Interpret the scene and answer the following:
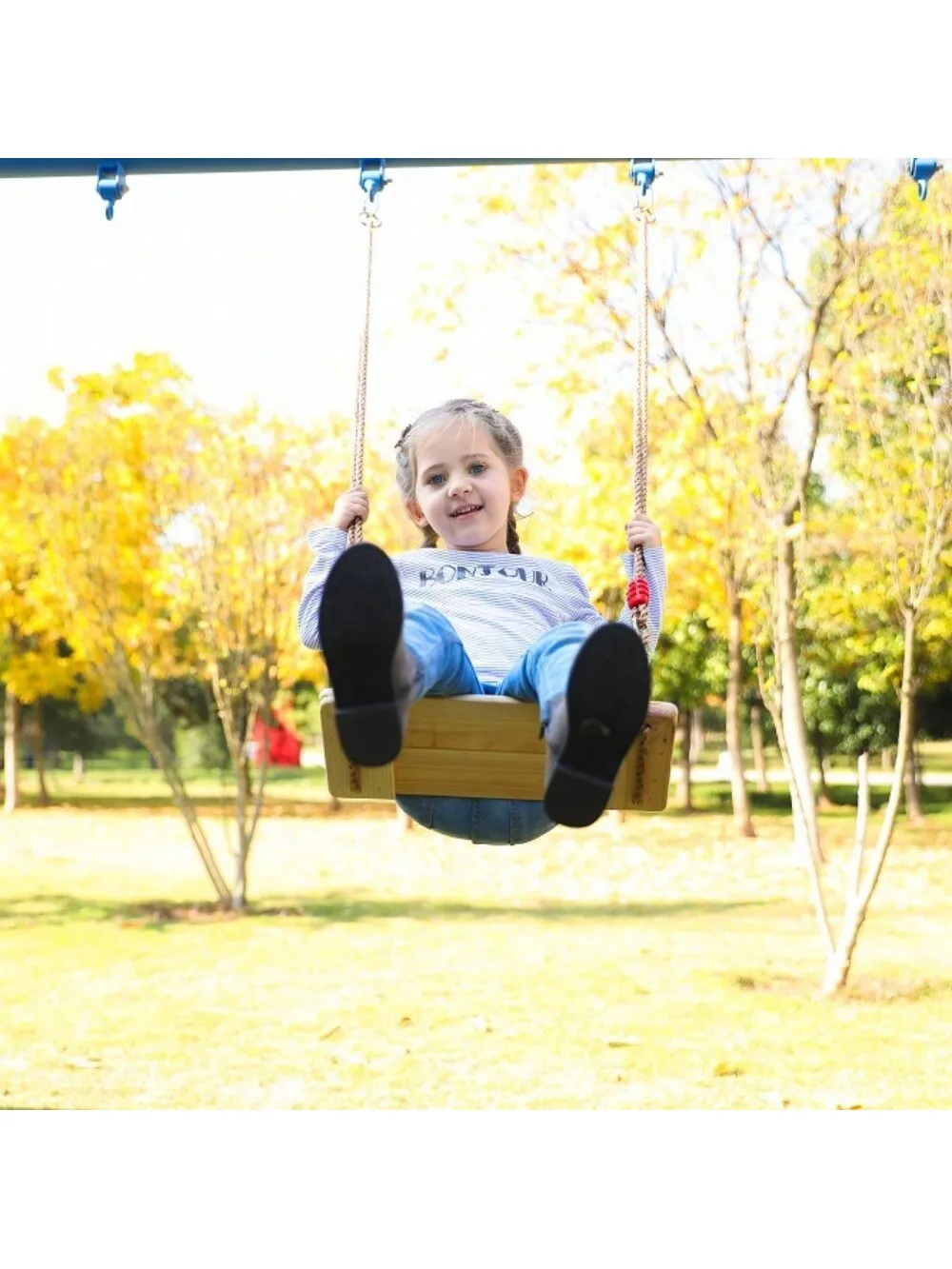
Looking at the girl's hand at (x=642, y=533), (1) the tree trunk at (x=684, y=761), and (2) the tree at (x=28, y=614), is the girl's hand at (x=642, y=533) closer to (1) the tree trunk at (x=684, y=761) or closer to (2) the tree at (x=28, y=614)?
(2) the tree at (x=28, y=614)

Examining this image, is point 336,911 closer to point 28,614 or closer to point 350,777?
A: point 28,614

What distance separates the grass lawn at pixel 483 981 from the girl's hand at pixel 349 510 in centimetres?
342

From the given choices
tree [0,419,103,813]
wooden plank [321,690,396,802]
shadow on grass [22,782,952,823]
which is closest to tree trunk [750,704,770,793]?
shadow on grass [22,782,952,823]

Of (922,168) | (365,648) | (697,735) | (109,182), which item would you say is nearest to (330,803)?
(697,735)

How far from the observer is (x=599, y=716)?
4.53 ft

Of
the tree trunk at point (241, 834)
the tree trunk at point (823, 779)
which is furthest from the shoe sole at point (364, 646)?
the tree trunk at point (823, 779)

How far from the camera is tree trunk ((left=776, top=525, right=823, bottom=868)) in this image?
16.3 ft

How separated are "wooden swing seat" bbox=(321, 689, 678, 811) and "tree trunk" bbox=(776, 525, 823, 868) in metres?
3.25

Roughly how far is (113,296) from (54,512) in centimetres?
256

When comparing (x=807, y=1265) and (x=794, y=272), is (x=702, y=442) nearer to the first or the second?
(x=794, y=272)

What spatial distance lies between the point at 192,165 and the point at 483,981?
13.4 feet

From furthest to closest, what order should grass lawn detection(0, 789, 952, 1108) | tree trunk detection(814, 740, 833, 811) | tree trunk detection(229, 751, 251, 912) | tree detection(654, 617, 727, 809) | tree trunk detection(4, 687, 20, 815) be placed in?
tree trunk detection(4, 687, 20, 815) < tree detection(654, 617, 727, 809) < tree trunk detection(814, 740, 833, 811) < tree trunk detection(229, 751, 251, 912) < grass lawn detection(0, 789, 952, 1108)

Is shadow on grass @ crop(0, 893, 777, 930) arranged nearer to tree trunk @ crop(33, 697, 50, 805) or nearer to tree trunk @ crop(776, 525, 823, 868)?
tree trunk @ crop(776, 525, 823, 868)

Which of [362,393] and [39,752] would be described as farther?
[39,752]
